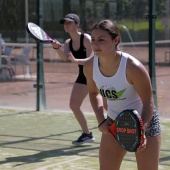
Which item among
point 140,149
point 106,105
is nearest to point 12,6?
point 106,105

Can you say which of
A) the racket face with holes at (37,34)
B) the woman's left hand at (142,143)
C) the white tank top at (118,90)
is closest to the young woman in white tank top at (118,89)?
the white tank top at (118,90)

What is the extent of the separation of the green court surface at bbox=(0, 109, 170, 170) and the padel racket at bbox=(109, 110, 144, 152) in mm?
2254

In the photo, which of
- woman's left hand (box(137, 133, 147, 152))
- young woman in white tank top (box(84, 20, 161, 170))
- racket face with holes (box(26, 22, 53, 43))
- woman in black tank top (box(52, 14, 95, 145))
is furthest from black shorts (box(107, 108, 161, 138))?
woman in black tank top (box(52, 14, 95, 145))

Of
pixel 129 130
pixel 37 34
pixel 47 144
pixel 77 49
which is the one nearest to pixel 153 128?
pixel 129 130

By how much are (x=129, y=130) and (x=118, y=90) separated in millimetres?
362

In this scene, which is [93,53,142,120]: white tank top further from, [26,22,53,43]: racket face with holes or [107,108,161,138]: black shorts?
[26,22,53,43]: racket face with holes

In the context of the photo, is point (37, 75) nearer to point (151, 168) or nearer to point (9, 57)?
point (9, 57)

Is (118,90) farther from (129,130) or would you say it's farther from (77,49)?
(77,49)

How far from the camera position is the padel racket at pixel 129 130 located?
3893 millimetres

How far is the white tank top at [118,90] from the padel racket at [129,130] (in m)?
0.22

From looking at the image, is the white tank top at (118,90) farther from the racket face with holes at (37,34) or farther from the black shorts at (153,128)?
the racket face with holes at (37,34)

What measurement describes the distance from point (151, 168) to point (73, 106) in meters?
3.14

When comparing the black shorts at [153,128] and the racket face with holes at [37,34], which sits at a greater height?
the racket face with holes at [37,34]

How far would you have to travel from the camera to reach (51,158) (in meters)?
6.73
